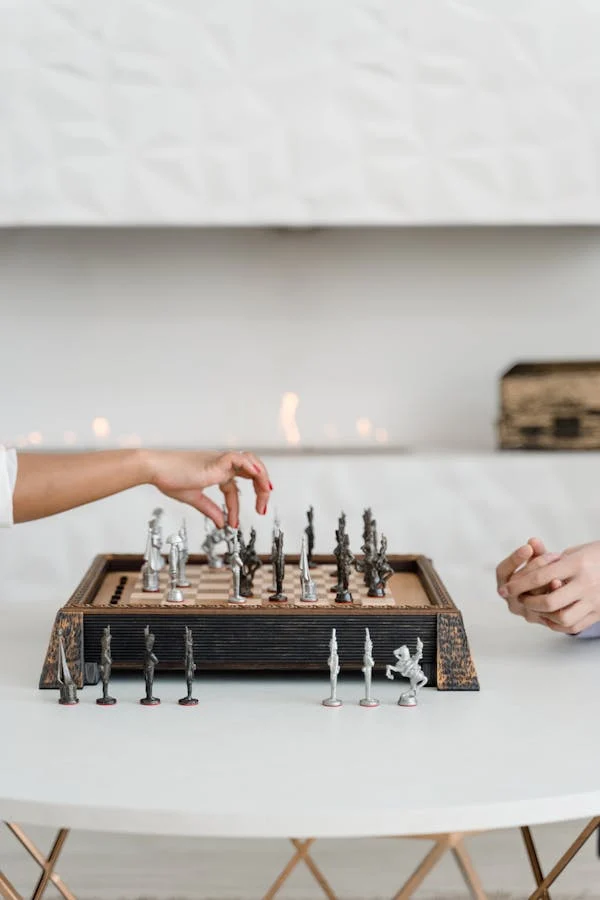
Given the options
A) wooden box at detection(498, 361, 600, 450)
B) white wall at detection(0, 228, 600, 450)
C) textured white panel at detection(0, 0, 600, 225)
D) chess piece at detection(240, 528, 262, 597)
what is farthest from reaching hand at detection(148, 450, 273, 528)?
white wall at detection(0, 228, 600, 450)

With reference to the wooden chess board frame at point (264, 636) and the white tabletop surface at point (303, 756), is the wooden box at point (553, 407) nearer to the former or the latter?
the white tabletop surface at point (303, 756)

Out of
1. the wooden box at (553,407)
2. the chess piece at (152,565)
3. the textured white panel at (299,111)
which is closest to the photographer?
the chess piece at (152,565)

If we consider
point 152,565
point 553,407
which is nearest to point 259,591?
point 152,565

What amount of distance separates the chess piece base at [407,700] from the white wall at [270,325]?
228cm

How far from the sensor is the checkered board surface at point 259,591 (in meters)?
1.48

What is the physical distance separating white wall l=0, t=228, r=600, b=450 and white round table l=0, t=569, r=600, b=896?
82.0 inches

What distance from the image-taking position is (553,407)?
3.26 m

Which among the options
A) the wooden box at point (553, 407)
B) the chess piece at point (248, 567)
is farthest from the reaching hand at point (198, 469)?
the wooden box at point (553, 407)

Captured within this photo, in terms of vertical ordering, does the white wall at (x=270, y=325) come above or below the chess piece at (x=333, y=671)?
above

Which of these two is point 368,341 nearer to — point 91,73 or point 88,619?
point 91,73

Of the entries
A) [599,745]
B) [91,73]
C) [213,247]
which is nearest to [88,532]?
[213,247]

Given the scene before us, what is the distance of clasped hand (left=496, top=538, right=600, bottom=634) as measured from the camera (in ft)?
4.97

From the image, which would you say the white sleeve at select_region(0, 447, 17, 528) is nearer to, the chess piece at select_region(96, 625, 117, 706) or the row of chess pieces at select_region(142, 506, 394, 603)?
the row of chess pieces at select_region(142, 506, 394, 603)

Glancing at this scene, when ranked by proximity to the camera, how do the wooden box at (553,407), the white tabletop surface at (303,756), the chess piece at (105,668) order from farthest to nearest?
the wooden box at (553,407), the chess piece at (105,668), the white tabletop surface at (303,756)
